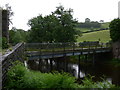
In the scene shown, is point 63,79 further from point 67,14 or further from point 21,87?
point 67,14

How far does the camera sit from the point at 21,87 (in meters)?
6.61

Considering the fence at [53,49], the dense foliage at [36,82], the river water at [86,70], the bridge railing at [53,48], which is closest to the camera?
the dense foliage at [36,82]

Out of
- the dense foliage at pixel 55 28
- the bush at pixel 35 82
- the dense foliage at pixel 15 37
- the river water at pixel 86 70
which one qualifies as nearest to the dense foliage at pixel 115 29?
the river water at pixel 86 70

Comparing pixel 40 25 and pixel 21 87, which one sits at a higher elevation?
pixel 40 25

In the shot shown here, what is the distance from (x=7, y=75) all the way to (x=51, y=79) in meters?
1.59

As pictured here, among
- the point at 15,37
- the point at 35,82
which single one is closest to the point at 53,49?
the point at 35,82

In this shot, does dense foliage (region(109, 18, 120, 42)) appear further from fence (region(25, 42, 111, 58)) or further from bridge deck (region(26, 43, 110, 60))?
bridge deck (region(26, 43, 110, 60))

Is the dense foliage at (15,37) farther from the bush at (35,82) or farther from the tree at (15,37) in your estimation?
the bush at (35,82)

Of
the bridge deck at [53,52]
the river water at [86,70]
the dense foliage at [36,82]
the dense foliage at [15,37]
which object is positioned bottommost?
the river water at [86,70]

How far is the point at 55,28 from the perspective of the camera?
4162 centimetres

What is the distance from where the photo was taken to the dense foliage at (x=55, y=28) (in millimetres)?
41537

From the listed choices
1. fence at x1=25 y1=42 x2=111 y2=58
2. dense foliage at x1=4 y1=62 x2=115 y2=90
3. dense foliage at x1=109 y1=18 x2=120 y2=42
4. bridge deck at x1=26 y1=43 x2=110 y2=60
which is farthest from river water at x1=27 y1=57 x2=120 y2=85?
dense foliage at x1=4 y1=62 x2=115 y2=90

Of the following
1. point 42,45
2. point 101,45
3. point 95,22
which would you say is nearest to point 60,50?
point 42,45

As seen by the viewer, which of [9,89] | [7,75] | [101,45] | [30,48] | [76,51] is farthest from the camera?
[101,45]
